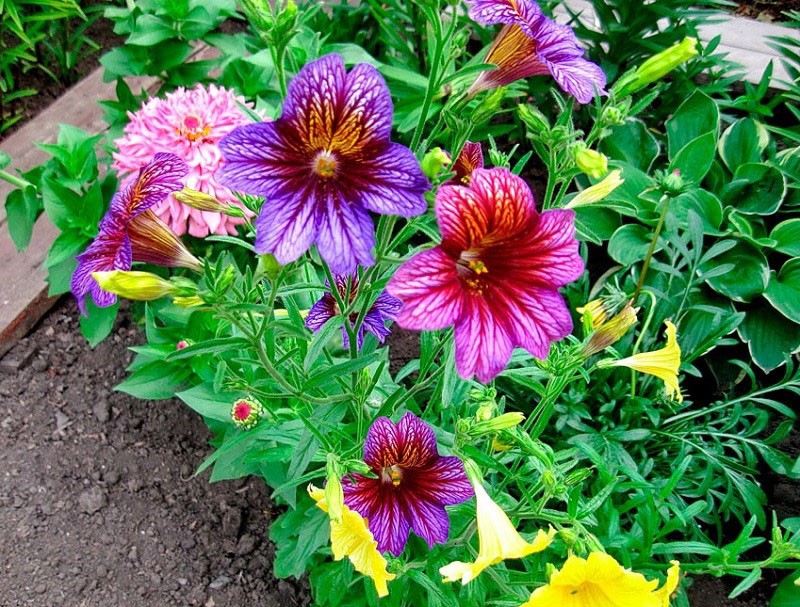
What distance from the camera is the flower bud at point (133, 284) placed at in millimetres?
917

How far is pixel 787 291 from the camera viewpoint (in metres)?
2.13

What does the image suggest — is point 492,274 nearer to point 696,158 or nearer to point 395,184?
point 395,184

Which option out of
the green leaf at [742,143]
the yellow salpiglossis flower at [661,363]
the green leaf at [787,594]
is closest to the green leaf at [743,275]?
the green leaf at [742,143]

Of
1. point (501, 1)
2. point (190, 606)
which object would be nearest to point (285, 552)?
point (190, 606)

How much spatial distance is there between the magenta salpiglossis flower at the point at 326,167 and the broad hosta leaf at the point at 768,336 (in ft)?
5.36

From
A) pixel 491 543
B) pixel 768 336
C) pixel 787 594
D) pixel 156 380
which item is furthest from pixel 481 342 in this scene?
pixel 768 336

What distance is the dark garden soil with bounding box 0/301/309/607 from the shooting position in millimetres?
1897

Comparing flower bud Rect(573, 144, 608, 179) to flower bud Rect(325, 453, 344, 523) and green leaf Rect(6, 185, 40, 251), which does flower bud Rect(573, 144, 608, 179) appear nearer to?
flower bud Rect(325, 453, 344, 523)

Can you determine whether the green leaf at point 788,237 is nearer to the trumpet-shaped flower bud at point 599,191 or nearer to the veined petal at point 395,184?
the trumpet-shaped flower bud at point 599,191

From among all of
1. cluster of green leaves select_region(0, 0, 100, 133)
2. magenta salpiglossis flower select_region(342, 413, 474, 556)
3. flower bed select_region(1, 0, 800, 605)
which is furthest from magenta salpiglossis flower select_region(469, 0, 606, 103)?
cluster of green leaves select_region(0, 0, 100, 133)

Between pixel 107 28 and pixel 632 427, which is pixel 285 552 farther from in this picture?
pixel 107 28

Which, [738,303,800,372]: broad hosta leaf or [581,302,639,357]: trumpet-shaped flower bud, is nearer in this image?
[581,302,639,357]: trumpet-shaped flower bud

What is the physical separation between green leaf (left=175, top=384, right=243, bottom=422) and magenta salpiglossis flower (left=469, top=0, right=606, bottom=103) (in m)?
0.95

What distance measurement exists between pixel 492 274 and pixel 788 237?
1640 millimetres
